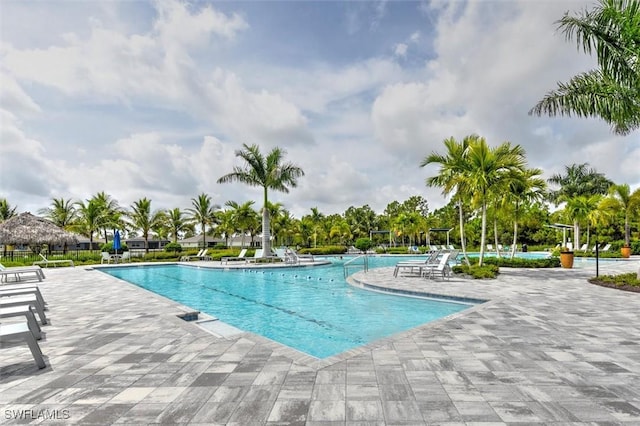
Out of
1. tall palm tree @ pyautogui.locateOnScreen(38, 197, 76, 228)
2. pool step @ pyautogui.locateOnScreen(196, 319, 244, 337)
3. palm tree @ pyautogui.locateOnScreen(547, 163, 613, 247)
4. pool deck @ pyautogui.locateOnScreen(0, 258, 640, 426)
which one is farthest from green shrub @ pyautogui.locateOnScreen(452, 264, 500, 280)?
tall palm tree @ pyautogui.locateOnScreen(38, 197, 76, 228)

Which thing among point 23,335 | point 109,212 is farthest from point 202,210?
point 23,335

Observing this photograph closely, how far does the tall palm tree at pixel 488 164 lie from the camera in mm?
13539

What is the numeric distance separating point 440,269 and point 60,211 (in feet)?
155

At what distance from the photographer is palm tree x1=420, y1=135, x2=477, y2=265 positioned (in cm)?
1434

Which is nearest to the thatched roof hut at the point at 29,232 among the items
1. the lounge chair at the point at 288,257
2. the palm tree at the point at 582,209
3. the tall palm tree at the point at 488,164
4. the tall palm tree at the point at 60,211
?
the lounge chair at the point at 288,257

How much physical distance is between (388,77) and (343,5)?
413 cm

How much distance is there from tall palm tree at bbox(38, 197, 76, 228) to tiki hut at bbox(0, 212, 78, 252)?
875 inches

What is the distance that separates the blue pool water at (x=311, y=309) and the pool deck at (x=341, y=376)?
1.43 m

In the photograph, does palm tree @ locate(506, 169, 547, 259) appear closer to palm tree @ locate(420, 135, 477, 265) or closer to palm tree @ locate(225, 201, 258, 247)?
palm tree @ locate(420, 135, 477, 265)

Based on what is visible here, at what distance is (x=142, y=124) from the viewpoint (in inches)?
583

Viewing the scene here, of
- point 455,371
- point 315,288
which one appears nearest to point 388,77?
point 315,288

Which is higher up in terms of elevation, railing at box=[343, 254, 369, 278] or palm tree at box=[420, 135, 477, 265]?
palm tree at box=[420, 135, 477, 265]

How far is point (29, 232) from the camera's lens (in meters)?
22.0

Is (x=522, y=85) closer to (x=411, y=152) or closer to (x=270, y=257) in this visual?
(x=411, y=152)
